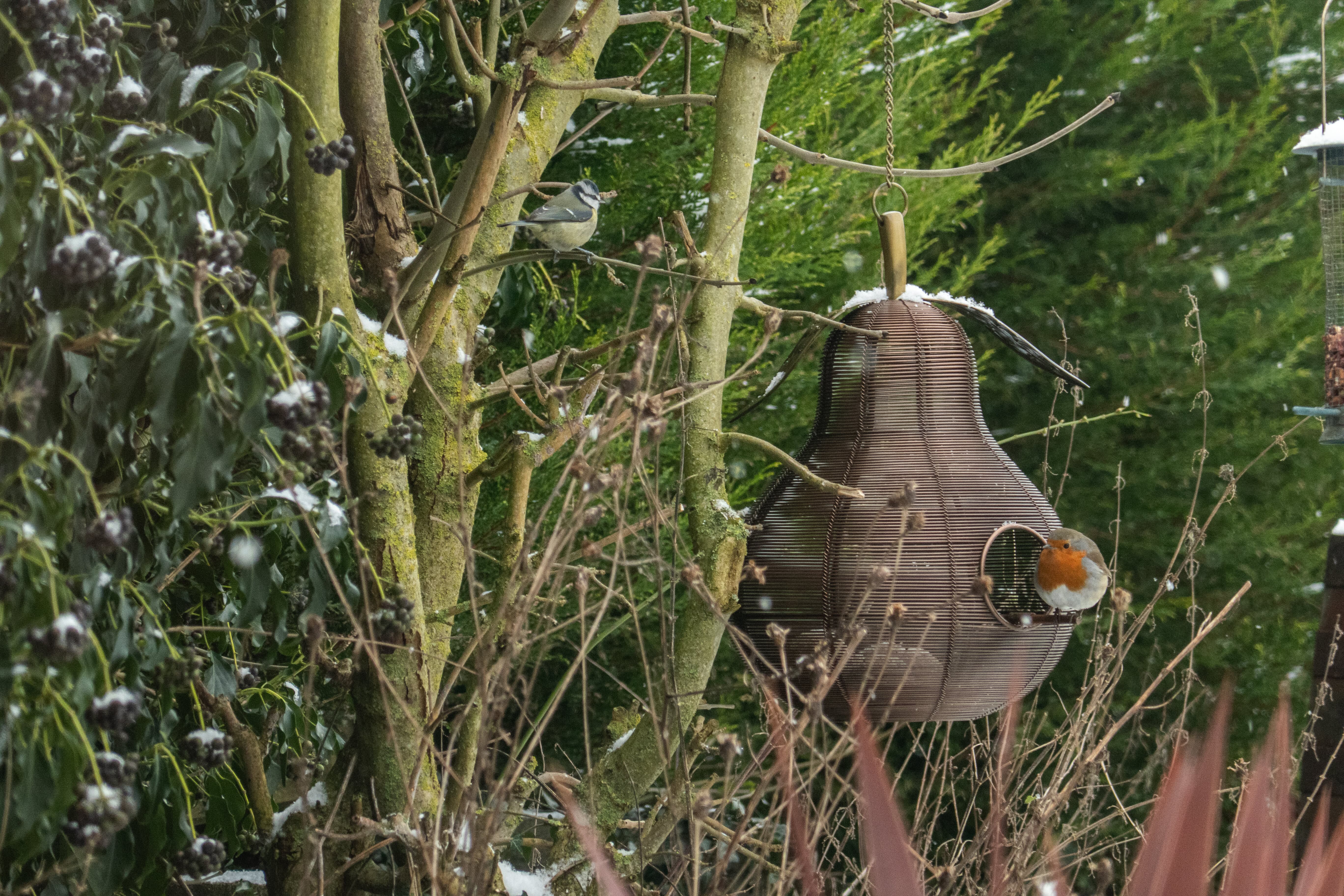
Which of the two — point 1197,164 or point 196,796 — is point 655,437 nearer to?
point 196,796

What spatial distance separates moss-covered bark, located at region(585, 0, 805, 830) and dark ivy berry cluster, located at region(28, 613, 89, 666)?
2.85 ft

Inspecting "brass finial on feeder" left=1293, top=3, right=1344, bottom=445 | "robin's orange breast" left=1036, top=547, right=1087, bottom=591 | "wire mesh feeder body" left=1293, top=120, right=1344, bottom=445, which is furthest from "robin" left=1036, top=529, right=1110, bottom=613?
"wire mesh feeder body" left=1293, top=120, right=1344, bottom=445

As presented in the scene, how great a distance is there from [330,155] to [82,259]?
0.39 m

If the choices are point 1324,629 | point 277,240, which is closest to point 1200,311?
point 1324,629

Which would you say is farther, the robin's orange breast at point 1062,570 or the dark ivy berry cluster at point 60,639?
the robin's orange breast at point 1062,570

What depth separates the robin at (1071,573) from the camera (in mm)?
1447

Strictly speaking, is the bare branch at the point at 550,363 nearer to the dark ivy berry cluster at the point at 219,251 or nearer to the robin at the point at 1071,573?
the dark ivy berry cluster at the point at 219,251

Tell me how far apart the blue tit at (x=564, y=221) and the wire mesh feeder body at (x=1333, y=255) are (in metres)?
1.81

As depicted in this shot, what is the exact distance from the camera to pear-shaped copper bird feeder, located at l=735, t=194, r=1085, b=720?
1.46 m

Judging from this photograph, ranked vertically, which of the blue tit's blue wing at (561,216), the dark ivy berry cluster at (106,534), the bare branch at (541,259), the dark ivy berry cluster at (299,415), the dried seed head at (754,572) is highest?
the blue tit's blue wing at (561,216)

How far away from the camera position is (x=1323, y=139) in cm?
278

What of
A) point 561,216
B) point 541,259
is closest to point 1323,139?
point 561,216

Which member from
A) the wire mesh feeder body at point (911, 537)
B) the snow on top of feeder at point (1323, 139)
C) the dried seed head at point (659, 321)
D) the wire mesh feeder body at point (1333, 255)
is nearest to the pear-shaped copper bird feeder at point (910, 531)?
the wire mesh feeder body at point (911, 537)

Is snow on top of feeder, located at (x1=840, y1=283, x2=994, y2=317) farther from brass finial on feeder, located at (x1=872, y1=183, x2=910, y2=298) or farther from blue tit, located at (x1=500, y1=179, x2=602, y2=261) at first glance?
blue tit, located at (x1=500, y1=179, x2=602, y2=261)
